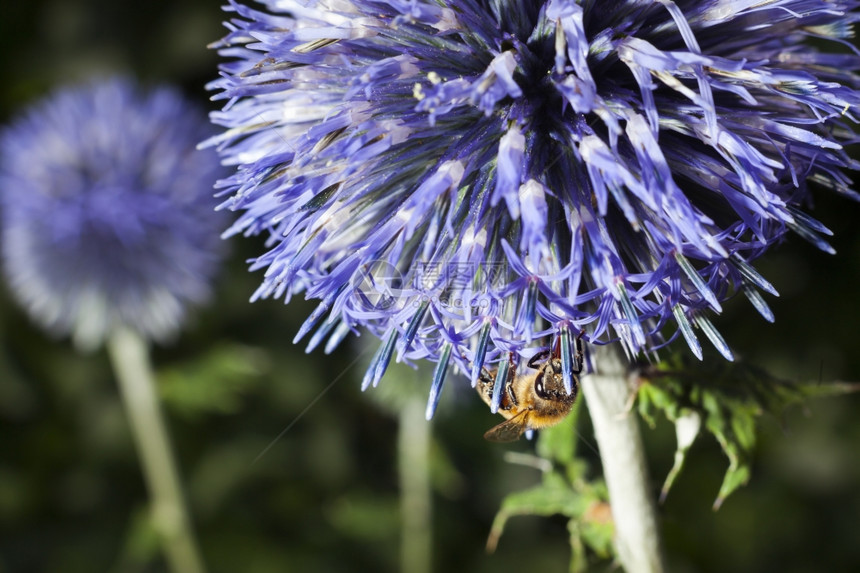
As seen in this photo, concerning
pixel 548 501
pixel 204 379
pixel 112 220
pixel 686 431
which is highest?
pixel 112 220

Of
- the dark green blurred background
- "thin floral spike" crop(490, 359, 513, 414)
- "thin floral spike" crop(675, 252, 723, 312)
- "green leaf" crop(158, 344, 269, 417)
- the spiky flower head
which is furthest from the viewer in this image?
the dark green blurred background

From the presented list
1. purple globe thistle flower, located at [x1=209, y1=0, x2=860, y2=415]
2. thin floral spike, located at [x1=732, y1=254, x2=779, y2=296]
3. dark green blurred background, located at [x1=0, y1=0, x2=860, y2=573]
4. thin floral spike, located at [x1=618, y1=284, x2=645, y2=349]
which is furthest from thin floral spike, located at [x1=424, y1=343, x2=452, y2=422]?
dark green blurred background, located at [x1=0, y1=0, x2=860, y2=573]

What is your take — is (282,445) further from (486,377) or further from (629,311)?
(629,311)

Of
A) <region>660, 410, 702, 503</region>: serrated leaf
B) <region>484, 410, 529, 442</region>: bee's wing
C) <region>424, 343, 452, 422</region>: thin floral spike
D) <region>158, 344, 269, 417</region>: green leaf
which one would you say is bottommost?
<region>158, 344, 269, 417</region>: green leaf

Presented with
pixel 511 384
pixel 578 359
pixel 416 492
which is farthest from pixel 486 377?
pixel 416 492

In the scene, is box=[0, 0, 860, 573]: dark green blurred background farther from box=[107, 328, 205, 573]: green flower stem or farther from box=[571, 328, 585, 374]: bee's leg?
box=[571, 328, 585, 374]: bee's leg
